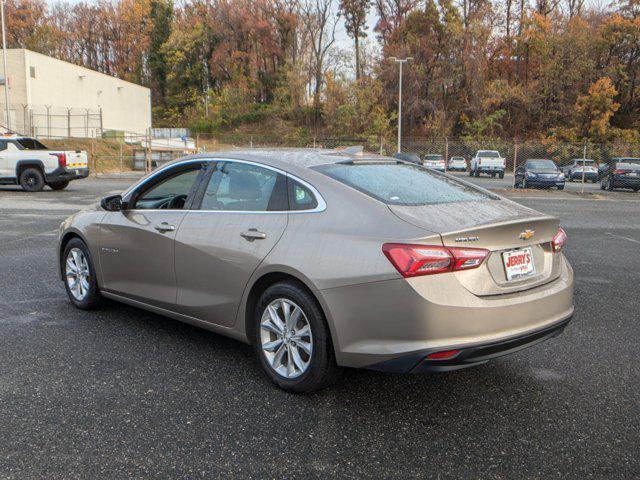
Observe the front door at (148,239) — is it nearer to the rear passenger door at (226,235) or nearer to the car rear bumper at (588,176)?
the rear passenger door at (226,235)

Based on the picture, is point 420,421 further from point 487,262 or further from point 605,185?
point 605,185

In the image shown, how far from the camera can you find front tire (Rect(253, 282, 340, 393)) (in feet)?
11.5

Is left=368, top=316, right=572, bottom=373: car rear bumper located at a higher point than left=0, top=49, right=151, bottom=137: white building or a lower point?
lower

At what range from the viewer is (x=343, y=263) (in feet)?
11.0

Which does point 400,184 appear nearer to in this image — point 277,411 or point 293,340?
point 293,340

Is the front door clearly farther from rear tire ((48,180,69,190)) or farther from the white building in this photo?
the white building

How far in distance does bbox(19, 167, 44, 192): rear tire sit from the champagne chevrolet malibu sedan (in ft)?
52.8

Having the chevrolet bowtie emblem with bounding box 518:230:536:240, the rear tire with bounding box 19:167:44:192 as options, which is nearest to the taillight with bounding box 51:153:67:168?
the rear tire with bounding box 19:167:44:192

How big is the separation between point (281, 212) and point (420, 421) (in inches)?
59.2

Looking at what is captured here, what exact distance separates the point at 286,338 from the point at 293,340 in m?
0.05

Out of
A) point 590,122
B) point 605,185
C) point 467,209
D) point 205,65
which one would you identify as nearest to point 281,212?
point 467,209

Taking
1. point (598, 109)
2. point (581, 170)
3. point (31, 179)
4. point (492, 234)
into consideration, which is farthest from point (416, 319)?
point (598, 109)

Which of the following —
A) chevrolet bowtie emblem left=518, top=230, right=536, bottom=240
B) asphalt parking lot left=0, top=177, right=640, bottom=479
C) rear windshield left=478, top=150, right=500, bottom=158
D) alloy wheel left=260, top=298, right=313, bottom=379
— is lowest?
asphalt parking lot left=0, top=177, right=640, bottom=479

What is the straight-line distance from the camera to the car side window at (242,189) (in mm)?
3980
